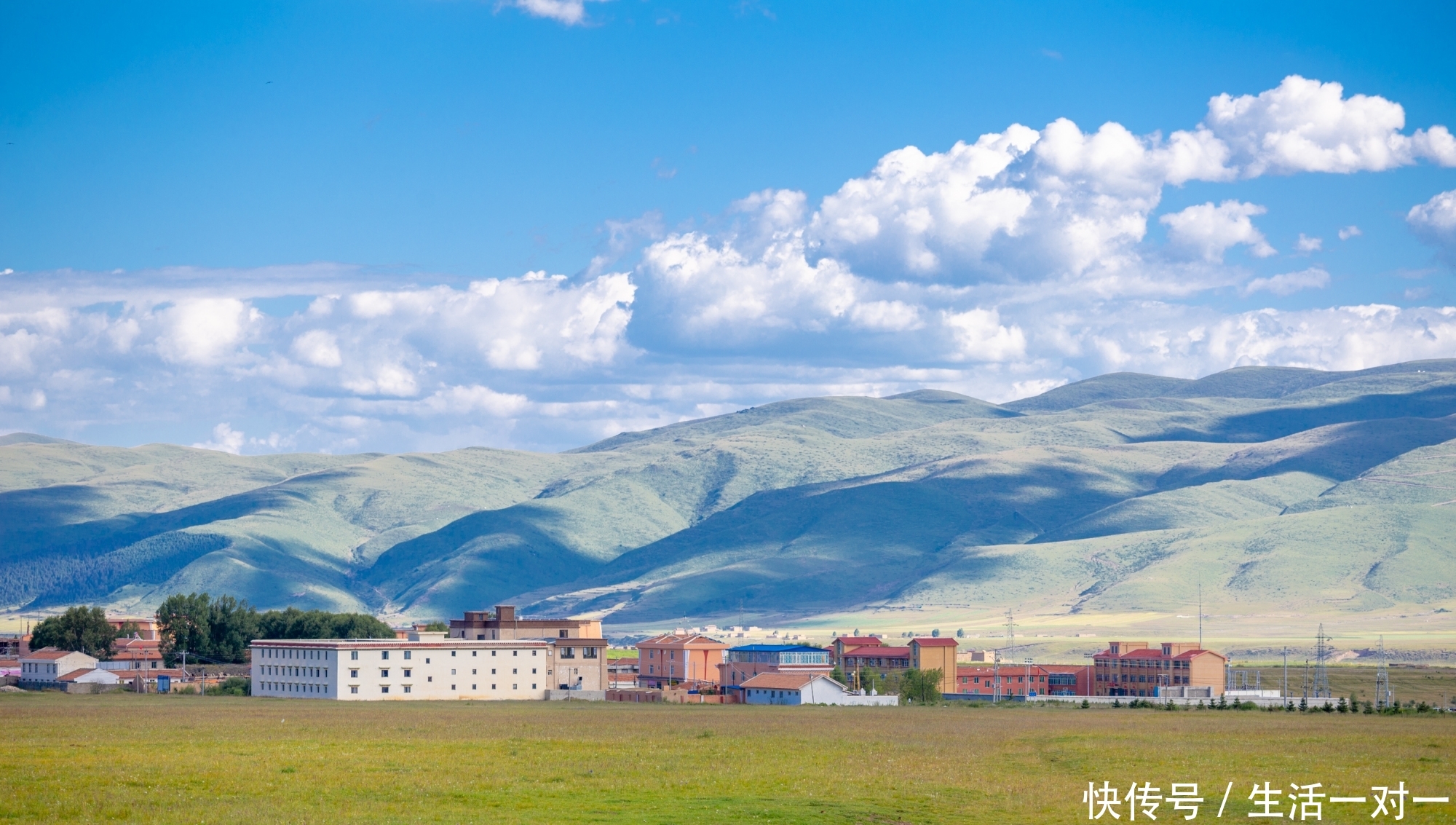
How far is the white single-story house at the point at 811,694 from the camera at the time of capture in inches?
4616

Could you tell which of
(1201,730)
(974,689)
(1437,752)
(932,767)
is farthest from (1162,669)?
(932,767)

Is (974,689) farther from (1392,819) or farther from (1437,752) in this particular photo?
(1392,819)

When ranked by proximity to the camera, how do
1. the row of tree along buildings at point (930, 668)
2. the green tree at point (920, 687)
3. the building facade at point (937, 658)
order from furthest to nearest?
the building facade at point (937, 658), the row of tree along buildings at point (930, 668), the green tree at point (920, 687)

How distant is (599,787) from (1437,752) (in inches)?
1315

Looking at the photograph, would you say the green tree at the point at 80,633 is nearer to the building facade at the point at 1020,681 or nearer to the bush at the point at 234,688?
the bush at the point at 234,688

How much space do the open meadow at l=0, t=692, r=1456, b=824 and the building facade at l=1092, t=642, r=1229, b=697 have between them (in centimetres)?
7486

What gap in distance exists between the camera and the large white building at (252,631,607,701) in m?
110

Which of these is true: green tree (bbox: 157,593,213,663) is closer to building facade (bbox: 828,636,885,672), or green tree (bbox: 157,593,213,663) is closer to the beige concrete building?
the beige concrete building

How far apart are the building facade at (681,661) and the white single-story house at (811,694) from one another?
25227 mm

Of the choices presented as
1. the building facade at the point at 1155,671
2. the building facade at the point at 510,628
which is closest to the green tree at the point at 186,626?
the building facade at the point at 510,628

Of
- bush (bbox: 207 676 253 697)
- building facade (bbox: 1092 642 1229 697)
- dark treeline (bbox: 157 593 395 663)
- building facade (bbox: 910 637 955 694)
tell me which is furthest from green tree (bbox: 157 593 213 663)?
building facade (bbox: 1092 642 1229 697)

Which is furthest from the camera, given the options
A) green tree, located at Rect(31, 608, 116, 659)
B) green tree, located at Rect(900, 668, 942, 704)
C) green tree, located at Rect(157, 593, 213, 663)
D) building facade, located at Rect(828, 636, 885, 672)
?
building facade, located at Rect(828, 636, 885, 672)

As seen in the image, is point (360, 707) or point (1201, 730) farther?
point (360, 707)

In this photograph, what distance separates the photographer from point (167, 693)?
378ft
